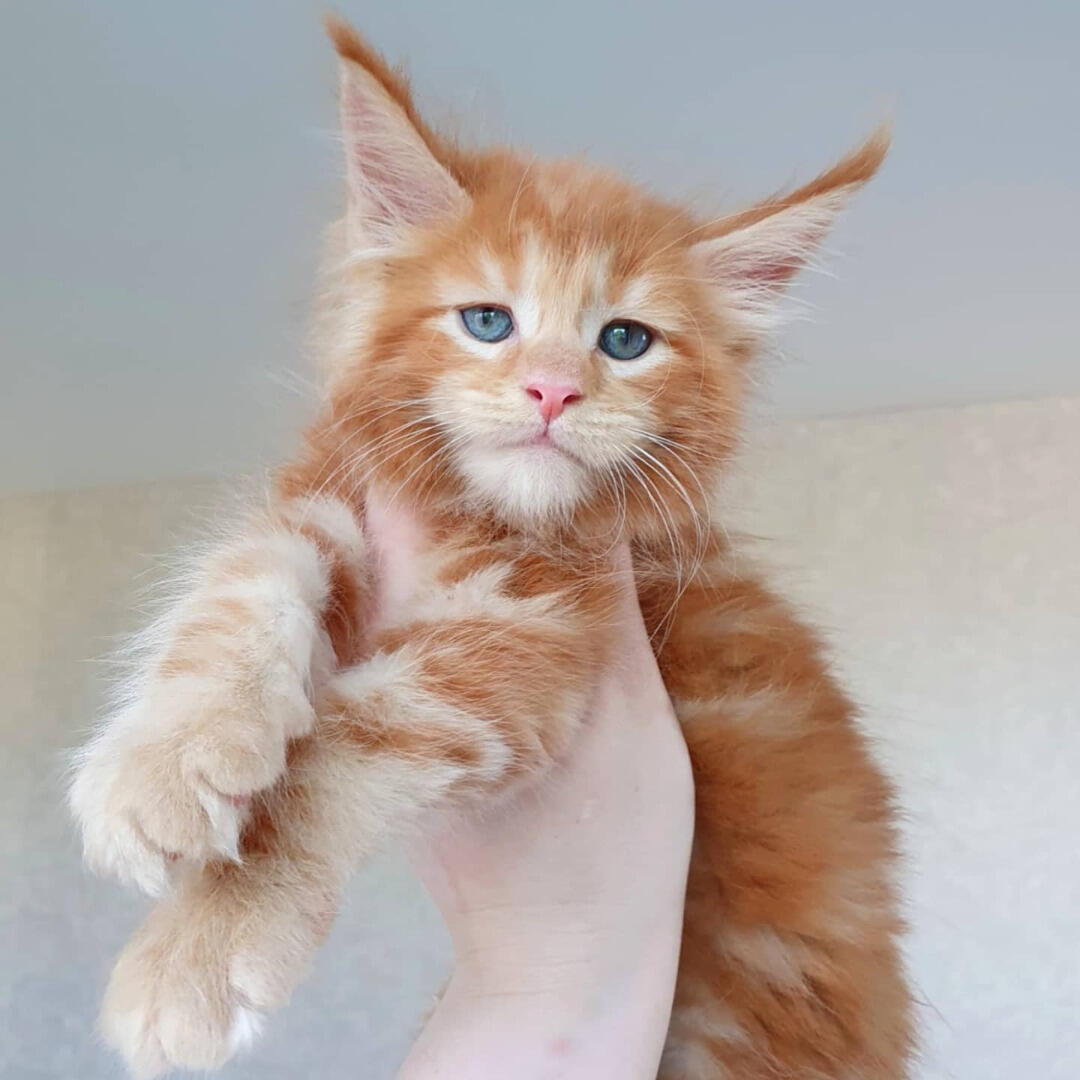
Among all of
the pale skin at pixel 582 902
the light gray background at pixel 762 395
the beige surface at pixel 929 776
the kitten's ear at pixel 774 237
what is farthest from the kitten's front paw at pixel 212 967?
the beige surface at pixel 929 776

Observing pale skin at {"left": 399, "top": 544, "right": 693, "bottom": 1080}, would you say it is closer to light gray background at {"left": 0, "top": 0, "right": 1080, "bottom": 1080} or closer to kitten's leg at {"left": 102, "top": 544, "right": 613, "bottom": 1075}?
kitten's leg at {"left": 102, "top": 544, "right": 613, "bottom": 1075}

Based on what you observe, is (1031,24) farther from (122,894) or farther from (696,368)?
(122,894)

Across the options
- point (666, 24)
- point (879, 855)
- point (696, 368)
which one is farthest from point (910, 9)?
point (879, 855)

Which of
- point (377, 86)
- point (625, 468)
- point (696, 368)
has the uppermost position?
point (377, 86)

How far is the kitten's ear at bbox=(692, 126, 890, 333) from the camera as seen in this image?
1.23 meters

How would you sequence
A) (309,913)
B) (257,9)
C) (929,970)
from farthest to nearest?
(929,970), (257,9), (309,913)

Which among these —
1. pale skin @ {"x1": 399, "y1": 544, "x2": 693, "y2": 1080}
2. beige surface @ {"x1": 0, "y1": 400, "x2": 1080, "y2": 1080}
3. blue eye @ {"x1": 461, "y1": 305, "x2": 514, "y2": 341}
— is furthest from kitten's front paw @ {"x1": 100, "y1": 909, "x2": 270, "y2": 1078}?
beige surface @ {"x1": 0, "y1": 400, "x2": 1080, "y2": 1080}

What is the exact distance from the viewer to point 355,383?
1216 mm

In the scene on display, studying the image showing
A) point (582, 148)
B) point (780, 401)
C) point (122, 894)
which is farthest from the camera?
point (122, 894)

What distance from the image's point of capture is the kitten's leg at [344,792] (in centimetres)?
79

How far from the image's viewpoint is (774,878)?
1129 millimetres

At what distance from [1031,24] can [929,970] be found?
2.66 m

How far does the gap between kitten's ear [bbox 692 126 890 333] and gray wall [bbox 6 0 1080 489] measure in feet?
0.68

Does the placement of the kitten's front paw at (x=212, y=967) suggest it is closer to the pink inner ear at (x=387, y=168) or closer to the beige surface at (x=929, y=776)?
the pink inner ear at (x=387, y=168)
